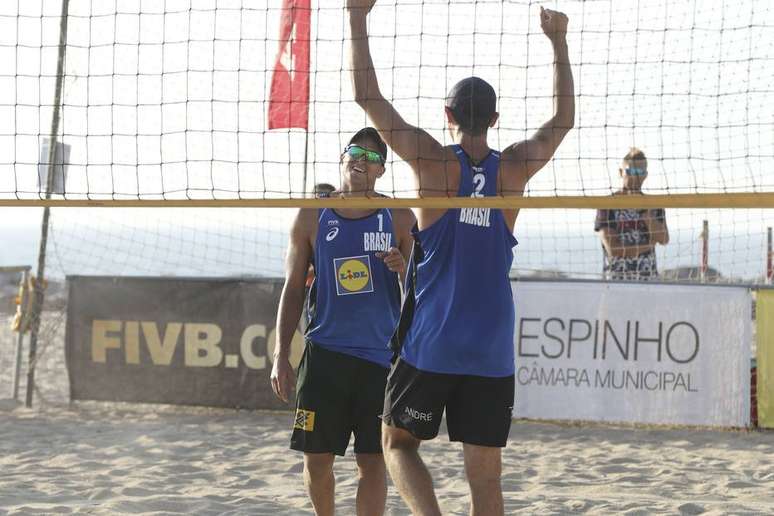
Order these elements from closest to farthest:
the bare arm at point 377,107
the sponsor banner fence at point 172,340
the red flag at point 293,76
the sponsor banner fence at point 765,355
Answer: the bare arm at point 377,107 < the red flag at point 293,76 < the sponsor banner fence at point 765,355 < the sponsor banner fence at point 172,340

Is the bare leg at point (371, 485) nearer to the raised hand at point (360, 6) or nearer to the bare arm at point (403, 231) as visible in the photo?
the bare arm at point (403, 231)

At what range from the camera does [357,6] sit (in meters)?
3.02

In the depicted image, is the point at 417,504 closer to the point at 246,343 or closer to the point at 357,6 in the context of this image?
the point at 357,6

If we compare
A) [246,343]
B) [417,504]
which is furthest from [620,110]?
[246,343]

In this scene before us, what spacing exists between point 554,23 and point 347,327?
51.3 inches

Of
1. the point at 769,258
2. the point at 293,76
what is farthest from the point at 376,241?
the point at 769,258

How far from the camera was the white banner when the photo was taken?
6906 mm

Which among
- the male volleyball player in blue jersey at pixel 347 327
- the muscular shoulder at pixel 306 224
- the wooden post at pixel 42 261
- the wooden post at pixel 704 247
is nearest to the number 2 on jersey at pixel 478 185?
the male volleyball player in blue jersey at pixel 347 327

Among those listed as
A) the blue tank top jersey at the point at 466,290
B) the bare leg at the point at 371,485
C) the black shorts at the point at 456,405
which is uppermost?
the blue tank top jersey at the point at 466,290

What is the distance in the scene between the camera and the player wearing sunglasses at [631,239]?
23.5ft

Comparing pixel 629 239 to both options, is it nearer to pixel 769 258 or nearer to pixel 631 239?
pixel 631 239

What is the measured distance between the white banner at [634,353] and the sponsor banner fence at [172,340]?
5.96 feet

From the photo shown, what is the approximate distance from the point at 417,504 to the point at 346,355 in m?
0.76

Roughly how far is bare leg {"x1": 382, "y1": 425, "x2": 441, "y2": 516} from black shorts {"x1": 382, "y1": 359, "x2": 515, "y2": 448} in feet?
0.34
